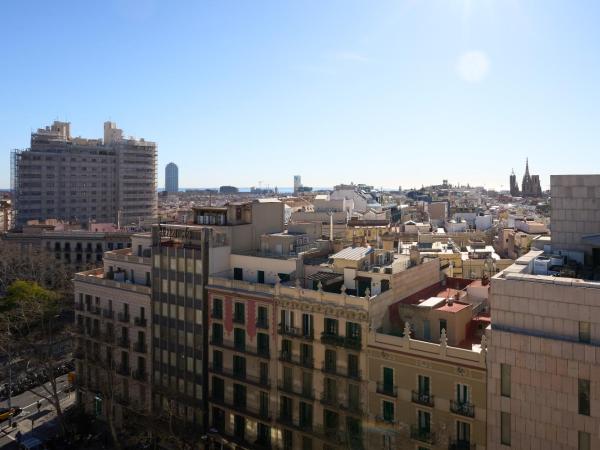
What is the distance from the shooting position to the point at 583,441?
1174 inches

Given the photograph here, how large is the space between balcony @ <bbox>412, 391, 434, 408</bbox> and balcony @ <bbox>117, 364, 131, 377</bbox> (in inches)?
1272

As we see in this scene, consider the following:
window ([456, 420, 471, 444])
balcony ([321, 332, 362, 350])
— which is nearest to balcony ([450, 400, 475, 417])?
window ([456, 420, 471, 444])

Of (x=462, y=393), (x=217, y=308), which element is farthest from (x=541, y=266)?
(x=217, y=308)

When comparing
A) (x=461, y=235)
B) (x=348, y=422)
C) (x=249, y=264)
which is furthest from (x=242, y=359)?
(x=461, y=235)

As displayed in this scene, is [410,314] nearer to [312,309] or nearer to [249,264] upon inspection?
[312,309]

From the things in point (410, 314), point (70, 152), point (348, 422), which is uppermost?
point (70, 152)

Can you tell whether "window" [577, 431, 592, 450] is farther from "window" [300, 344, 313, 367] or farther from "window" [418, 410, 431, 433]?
"window" [300, 344, 313, 367]

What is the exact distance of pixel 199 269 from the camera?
49.8 metres

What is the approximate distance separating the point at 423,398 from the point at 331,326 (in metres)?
8.85

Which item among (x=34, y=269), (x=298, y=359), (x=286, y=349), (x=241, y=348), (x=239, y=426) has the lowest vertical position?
(x=239, y=426)

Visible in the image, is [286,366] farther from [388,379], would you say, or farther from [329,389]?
[388,379]

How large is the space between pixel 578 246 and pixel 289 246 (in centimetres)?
2537

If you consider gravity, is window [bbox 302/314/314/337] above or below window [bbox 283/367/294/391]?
above

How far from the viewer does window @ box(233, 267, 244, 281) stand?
50938mm
